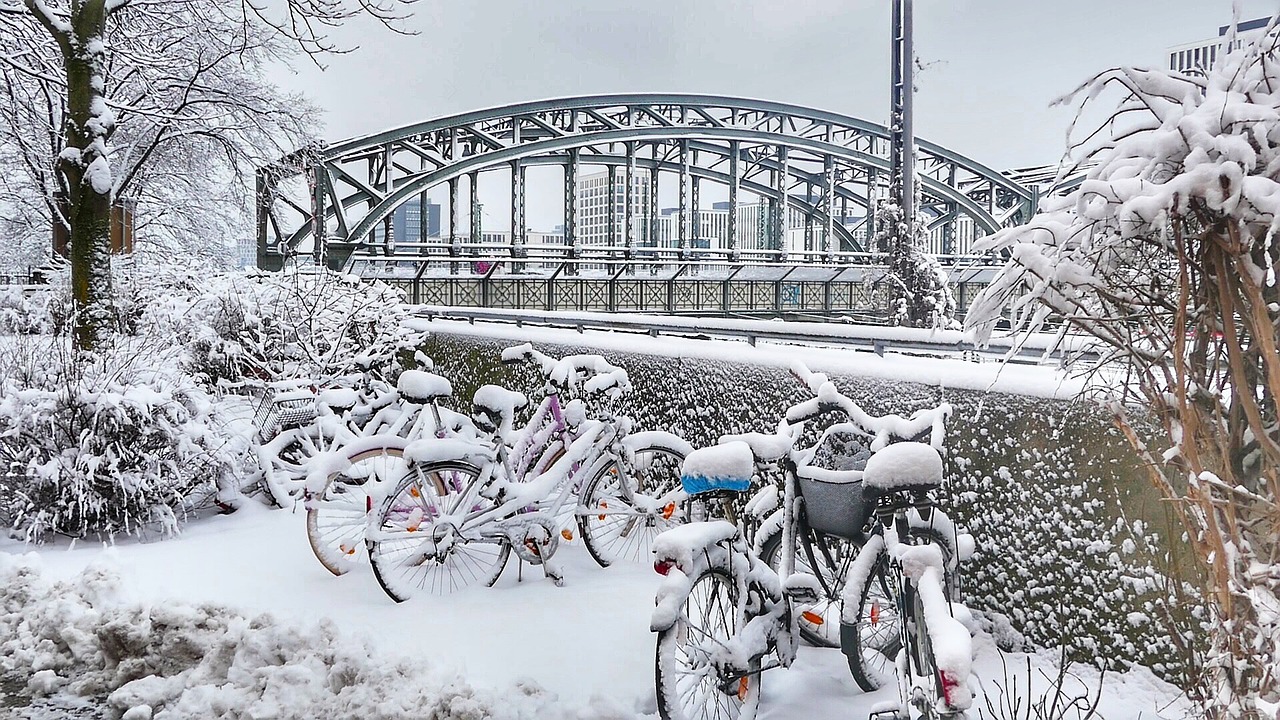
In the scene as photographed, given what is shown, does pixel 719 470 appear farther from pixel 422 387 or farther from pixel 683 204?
pixel 683 204

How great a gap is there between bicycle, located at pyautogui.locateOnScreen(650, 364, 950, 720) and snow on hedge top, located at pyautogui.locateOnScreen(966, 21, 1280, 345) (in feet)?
3.06

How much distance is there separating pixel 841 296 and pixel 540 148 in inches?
427

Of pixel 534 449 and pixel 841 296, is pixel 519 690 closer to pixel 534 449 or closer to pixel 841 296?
pixel 534 449

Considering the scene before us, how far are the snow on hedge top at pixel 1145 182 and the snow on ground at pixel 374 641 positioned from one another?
4.54ft

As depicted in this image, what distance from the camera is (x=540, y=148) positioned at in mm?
30484

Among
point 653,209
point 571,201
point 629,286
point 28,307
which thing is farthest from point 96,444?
point 653,209

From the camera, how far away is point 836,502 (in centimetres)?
322

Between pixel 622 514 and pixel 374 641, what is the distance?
1447 mm

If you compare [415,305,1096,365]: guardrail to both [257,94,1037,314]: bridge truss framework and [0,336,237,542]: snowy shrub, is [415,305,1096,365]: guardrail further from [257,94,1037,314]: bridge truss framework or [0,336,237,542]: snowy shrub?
[257,94,1037,314]: bridge truss framework

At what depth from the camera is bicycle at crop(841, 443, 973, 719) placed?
2.31 meters

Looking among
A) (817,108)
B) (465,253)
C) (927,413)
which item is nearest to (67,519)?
(927,413)

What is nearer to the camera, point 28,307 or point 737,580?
point 737,580

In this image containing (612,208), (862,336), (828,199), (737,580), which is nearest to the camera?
(737,580)

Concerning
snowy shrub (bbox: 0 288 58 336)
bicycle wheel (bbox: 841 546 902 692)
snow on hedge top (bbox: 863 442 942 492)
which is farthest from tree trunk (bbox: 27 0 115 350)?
snow on hedge top (bbox: 863 442 942 492)
